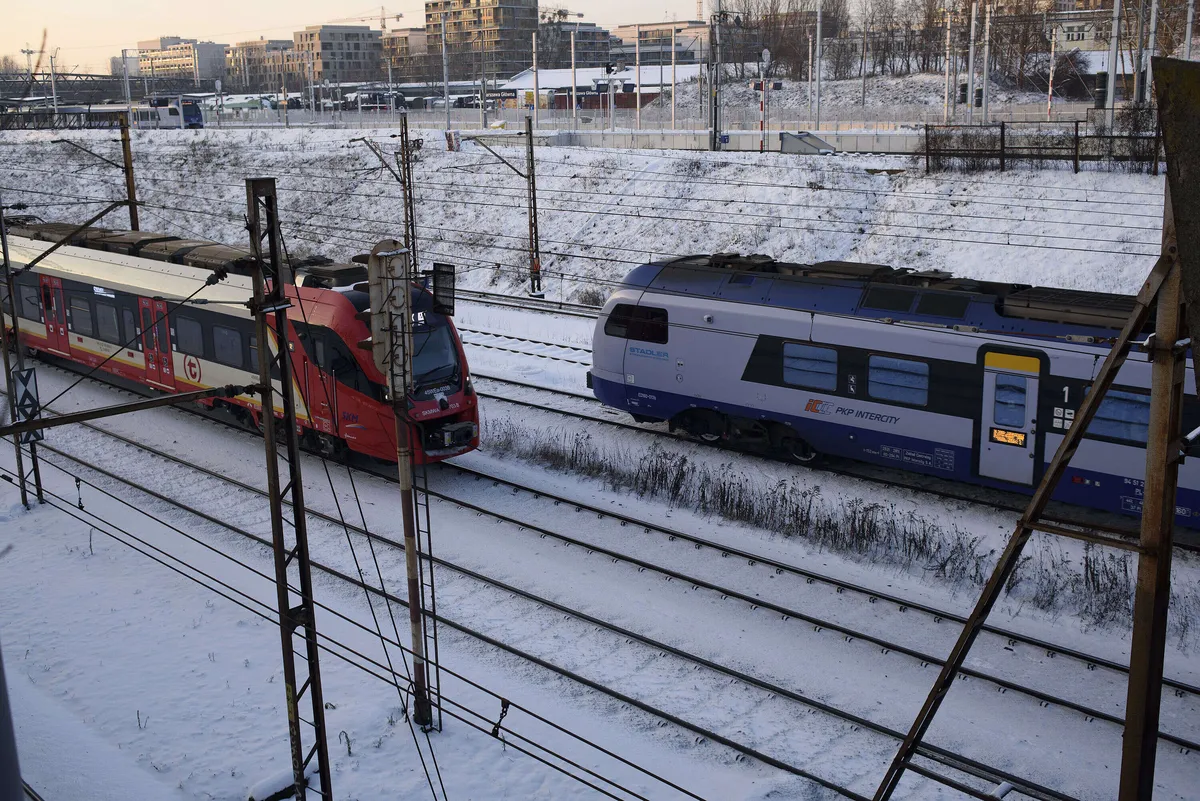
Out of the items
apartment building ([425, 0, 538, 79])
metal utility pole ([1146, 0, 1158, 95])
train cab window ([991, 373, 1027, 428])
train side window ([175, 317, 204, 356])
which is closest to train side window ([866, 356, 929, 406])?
train cab window ([991, 373, 1027, 428])

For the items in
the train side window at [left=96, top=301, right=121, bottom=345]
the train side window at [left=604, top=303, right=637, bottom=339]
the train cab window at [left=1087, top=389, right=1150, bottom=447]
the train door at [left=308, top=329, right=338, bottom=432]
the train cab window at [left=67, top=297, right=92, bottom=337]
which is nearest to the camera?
the train cab window at [left=1087, top=389, right=1150, bottom=447]

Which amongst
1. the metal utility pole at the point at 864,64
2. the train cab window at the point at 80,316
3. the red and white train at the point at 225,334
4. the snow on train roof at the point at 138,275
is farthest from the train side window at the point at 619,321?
the metal utility pole at the point at 864,64

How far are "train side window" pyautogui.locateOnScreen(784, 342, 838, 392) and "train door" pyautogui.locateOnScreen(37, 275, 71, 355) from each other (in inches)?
611

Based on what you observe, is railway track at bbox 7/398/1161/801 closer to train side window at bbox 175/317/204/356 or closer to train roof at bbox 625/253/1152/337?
train side window at bbox 175/317/204/356

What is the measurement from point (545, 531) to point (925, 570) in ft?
16.6

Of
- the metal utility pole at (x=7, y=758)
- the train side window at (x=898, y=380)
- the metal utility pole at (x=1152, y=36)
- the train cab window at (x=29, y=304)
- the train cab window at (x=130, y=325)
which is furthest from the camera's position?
the metal utility pole at (x=1152, y=36)

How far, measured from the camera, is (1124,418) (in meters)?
13.9

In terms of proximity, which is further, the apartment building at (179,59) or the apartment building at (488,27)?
the apartment building at (179,59)

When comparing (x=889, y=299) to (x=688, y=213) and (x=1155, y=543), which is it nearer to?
(x=1155, y=543)

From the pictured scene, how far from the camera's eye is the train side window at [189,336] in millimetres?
19375

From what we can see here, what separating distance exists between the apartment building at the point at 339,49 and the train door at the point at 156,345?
159940 mm

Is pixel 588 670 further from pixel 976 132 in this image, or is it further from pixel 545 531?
pixel 976 132

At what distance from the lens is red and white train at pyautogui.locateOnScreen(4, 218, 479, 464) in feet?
54.3

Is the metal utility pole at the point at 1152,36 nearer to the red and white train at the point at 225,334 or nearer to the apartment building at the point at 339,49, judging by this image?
the red and white train at the point at 225,334
